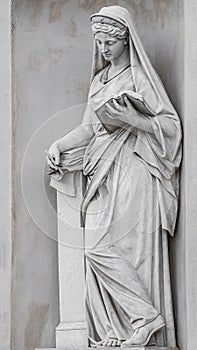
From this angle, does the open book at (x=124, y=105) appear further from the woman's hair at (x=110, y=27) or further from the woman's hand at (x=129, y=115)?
the woman's hair at (x=110, y=27)

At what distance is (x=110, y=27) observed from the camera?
8328 millimetres

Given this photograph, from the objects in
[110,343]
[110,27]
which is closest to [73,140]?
[110,27]

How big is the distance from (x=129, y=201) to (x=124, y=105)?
431 mm

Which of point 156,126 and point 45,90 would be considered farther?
point 45,90

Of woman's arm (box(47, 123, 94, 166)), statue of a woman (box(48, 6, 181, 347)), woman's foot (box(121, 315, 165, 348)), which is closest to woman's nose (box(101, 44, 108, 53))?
statue of a woman (box(48, 6, 181, 347))

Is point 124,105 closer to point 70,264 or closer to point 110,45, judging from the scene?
point 110,45

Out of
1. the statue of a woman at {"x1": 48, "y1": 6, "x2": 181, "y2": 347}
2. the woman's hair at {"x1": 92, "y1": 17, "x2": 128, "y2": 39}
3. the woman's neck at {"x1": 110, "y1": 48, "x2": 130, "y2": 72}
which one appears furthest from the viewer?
the woman's neck at {"x1": 110, "y1": 48, "x2": 130, "y2": 72}

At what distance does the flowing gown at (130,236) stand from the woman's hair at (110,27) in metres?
0.24

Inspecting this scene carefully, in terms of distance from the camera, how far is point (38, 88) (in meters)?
8.68

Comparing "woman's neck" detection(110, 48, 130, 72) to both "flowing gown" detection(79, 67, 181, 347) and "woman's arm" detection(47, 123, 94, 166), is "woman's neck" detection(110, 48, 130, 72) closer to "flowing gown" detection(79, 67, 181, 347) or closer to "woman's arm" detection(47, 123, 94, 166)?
"flowing gown" detection(79, 67, 181, 347)

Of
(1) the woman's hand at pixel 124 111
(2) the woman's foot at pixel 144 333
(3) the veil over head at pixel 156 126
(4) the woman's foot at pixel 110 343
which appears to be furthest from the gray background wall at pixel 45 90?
(2) the woman's foot at pixel 144 333

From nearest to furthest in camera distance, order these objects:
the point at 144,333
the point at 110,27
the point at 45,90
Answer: the point at 144,333 < the point at 110,27 < the point at 45,90

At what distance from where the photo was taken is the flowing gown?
26.9 feet

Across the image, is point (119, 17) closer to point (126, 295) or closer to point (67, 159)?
point (67, 159)
